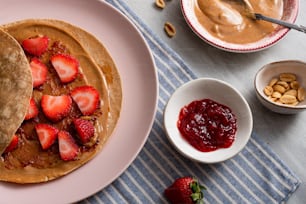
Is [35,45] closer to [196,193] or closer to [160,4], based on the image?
[160,4]

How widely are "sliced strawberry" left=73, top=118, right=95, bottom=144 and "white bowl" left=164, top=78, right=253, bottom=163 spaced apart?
1.24 feet

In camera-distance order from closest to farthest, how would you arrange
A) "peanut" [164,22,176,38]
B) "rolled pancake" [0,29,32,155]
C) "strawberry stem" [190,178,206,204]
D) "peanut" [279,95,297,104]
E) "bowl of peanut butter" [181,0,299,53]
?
"rolled pancake" [0,29,32,155] → "strawberry stem" [190,178,206,204] → "peanut" [279,95,297,104] → "bowl of peanut butter" [181,0,299,53] → "peanut" [164,22,176,38]

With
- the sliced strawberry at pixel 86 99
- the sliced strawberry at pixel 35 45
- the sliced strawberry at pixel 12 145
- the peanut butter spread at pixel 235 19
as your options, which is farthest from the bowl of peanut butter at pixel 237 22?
the sliced strawberry at pixel 12 145

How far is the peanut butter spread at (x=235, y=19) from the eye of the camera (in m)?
3.00

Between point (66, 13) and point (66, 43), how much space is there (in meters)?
0.19

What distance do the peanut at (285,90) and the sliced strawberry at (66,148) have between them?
A: 3.39 ft

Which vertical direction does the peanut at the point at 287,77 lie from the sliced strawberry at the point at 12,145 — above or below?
above

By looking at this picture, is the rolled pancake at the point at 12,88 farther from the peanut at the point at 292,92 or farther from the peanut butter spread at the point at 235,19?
the peanut at the point at 292,92

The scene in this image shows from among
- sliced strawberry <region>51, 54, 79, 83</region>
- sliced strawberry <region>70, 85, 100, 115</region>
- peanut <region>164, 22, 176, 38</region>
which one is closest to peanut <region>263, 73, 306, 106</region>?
peanut <region>164, 22, 176, 38</region>

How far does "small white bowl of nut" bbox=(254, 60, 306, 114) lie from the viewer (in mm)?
2865

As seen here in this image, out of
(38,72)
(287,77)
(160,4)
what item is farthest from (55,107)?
(287,77)

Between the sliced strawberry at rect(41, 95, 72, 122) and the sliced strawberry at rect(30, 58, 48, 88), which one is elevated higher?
the sliced strawberry at rect(30, 58, 48, 88)

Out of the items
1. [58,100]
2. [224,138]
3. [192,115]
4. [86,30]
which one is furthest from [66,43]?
[224,138]

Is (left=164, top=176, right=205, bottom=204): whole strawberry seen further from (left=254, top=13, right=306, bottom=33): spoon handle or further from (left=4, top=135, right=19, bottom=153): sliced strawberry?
(left=254, top=13, right=306, bottom=33): spoon handle
